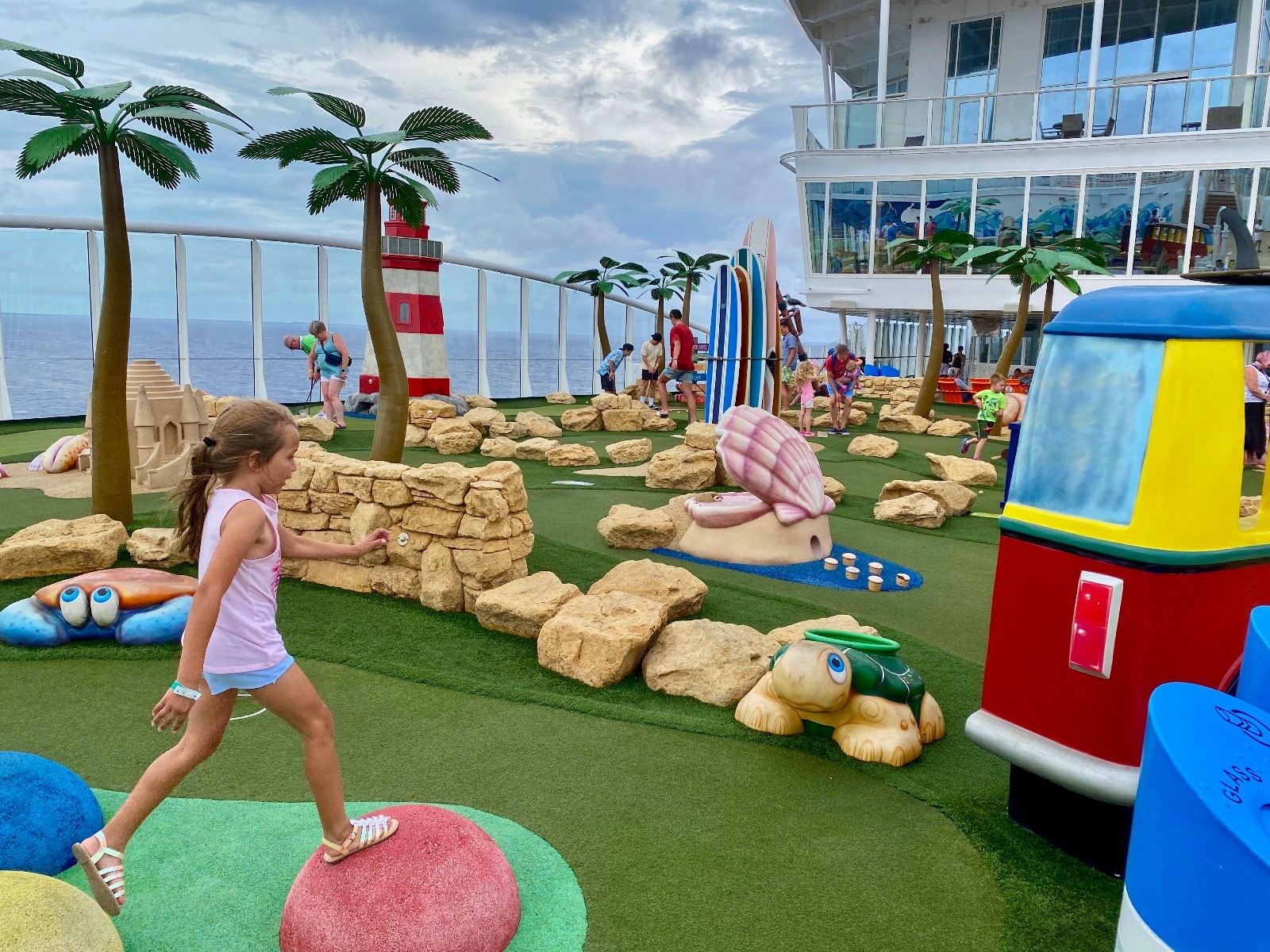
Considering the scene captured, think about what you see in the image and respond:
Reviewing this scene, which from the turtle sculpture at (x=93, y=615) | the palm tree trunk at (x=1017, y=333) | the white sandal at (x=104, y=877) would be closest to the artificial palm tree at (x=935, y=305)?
the palm tree trunk at (x=1017, y=333)

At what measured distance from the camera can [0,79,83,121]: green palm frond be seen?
6562mm

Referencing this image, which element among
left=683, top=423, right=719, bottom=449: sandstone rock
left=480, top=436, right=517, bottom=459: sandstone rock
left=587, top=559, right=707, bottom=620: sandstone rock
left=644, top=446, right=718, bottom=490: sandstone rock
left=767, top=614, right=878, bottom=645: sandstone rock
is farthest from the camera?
left=480, top=436, right=517, bottom=459: sandstone rock

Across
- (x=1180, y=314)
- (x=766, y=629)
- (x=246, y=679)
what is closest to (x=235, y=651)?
(x=246, y=679)

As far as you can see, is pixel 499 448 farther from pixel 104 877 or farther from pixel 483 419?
pixel 104 877

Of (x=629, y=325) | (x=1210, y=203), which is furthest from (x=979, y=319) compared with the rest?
(x=629, y=325)

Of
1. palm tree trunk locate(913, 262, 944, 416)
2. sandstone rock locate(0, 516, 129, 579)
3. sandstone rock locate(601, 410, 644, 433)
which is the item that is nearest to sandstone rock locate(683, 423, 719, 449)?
sandstone rock locate(601, 410, 644, 433)

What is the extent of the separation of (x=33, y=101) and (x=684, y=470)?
22.5 feet

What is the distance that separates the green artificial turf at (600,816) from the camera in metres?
2.88

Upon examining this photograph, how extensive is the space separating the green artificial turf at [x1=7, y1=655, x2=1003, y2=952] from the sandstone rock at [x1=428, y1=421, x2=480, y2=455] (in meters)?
8.08

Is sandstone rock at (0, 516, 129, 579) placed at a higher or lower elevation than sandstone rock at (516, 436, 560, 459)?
lower

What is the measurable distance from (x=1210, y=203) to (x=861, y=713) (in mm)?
22018

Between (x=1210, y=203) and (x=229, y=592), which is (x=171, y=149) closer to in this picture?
(x=229, y=592)

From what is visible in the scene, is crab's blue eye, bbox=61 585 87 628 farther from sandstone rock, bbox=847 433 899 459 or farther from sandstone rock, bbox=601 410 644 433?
sandstone rock, bbox=601 410 644 433

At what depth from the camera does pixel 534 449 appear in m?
12.5
